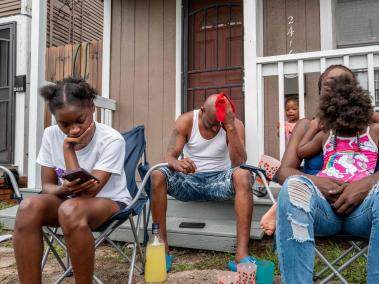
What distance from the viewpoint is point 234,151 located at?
2623 mm

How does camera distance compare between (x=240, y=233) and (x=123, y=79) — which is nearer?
(x=240, y=233)

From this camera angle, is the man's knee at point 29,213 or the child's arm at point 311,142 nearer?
the man's knee at point 29,213

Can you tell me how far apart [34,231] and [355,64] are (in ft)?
8.35

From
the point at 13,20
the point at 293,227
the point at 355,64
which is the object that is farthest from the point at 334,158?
the point at 13,20

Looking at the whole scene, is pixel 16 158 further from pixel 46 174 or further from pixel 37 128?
pixel 46 174

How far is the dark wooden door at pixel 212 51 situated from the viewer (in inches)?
173

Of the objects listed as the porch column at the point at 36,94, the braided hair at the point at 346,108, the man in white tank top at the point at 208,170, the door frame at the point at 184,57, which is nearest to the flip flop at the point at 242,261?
the man in white tank top at the point at 208,170

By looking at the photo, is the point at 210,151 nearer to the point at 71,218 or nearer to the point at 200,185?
the point at 200,185

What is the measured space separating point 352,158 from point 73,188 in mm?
1379

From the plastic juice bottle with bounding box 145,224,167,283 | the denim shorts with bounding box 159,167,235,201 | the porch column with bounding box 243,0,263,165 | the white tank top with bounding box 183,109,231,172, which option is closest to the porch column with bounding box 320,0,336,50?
the porch column with bounding box 243,0,263,165

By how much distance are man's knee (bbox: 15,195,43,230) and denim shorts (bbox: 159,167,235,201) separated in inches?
36.7

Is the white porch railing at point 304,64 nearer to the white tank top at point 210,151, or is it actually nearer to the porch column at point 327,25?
Answer: the white tank top at point 210,151

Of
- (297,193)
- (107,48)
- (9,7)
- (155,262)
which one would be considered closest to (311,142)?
(297,193)

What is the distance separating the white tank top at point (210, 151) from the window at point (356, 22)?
2098 millimetres
